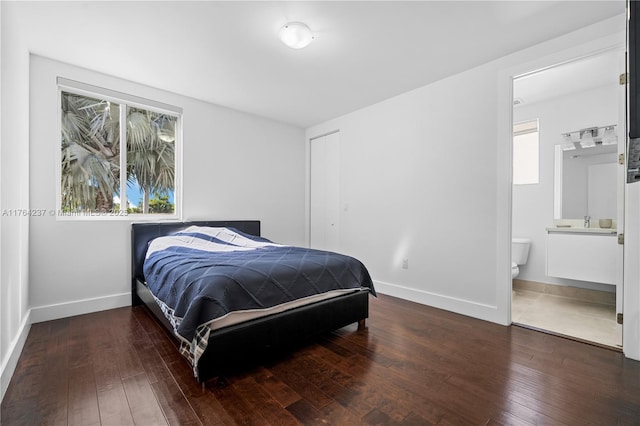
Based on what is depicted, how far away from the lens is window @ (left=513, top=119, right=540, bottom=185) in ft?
12.8

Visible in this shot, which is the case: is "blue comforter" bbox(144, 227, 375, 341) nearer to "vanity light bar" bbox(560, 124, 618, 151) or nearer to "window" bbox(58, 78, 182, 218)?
"window" bbox(58, 78, 182, 218)

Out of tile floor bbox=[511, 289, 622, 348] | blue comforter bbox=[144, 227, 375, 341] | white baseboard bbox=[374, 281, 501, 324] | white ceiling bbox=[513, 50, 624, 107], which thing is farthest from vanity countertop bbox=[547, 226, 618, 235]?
blue comforter bbox=[144, 227, 375, 341]

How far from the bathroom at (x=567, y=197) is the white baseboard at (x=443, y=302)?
0.26 m

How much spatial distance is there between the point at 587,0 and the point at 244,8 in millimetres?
2335

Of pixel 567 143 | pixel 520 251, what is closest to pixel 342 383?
pixel 520 251

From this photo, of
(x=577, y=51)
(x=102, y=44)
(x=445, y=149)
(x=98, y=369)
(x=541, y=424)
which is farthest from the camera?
(x=445, y=149)

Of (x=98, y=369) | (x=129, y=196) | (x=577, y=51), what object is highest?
(x=577, y=51)

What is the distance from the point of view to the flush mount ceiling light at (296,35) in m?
2.19

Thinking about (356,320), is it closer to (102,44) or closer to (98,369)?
(98,369)

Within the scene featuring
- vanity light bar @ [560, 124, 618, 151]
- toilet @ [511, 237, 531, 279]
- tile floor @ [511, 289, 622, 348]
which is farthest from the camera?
toilet @ [511, 237, 531, 279]

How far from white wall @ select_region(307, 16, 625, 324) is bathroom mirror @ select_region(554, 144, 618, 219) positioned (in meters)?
0.15

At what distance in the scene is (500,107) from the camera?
2705 mm

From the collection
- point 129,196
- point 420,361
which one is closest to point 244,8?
point 129,196

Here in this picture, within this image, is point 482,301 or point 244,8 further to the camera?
point 482,301
